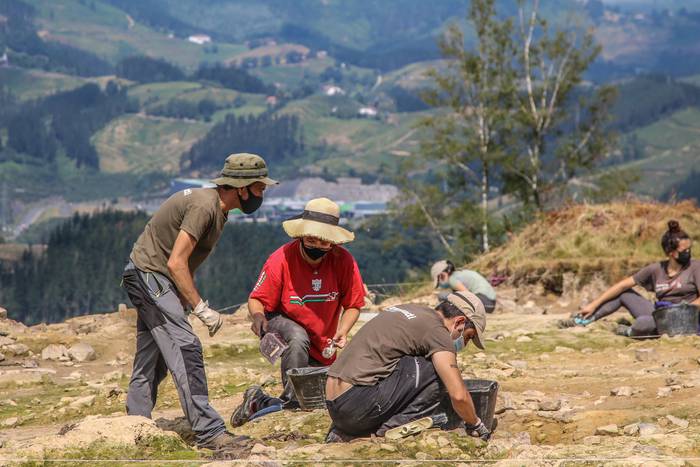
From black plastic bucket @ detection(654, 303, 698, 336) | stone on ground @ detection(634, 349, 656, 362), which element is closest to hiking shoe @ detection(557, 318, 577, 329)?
black plastic bucket @ detection(654, 303, 698, 336)

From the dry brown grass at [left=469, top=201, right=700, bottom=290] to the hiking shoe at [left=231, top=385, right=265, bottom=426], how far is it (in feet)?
43.2

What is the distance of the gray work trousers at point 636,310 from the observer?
1418cm

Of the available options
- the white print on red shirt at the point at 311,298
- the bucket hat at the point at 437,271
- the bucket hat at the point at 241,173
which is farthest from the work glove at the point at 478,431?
the bucket hat at the point at 437,271

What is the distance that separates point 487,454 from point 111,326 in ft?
32.9

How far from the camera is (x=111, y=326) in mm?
16469

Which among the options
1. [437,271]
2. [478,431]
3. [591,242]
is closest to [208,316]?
[478,431]

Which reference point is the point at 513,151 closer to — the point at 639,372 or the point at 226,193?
the point at 639,372

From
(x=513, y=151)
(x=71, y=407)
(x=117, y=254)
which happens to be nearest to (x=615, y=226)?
(x=71, y=407)

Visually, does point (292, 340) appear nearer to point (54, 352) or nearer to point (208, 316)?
point (208, 316)

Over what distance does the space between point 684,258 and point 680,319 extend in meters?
0.82

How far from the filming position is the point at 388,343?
7.74 meters

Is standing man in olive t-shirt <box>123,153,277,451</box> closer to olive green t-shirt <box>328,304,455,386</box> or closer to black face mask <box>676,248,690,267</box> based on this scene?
olive green t-shirt <box>328,304,455,386</box>

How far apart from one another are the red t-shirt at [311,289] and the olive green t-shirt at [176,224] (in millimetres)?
982

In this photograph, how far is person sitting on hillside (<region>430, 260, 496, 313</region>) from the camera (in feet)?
55.5
